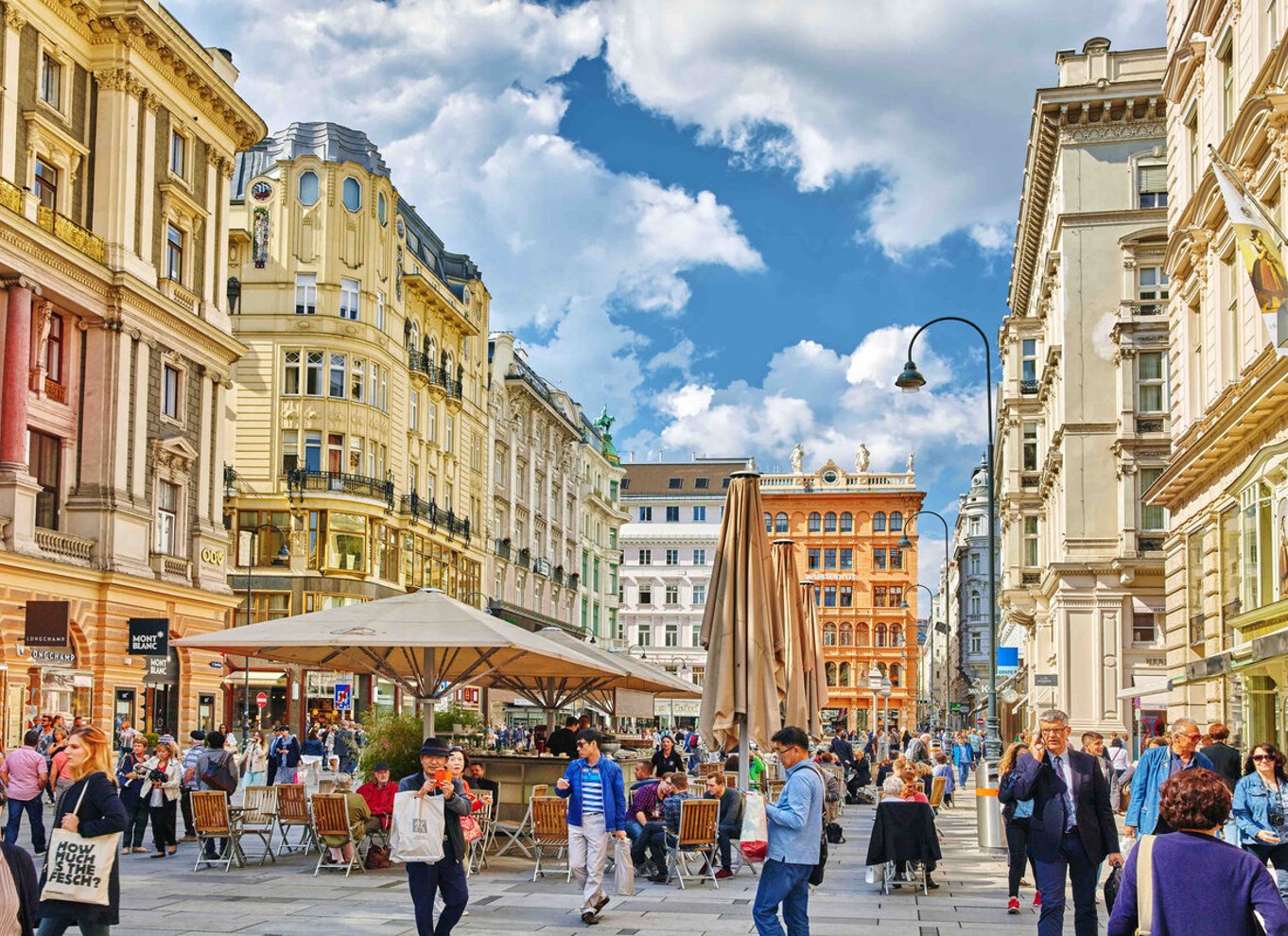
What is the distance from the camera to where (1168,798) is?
5.62m

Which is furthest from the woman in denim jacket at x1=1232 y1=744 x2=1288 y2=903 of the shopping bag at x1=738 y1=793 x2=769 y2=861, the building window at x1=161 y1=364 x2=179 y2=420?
the building window at x1=161 y1=364 x2=179 y2=420

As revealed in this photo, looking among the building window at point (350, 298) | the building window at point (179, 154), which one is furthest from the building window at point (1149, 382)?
the building window at point (350, 298)

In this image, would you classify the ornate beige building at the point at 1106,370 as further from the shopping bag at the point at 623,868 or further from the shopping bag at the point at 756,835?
the shopping bag at the point at 756,835

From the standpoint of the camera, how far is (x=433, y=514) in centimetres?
6112

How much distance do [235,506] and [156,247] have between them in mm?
16963

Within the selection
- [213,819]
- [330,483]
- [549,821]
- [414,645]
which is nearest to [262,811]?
[213,819]

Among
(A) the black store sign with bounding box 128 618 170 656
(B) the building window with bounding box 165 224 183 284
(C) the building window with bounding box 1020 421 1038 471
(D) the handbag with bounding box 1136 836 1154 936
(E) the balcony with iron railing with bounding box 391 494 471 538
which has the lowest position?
(D) the handbag with bounding box 1136 836 1154 936

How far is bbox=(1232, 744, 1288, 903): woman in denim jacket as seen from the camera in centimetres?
990

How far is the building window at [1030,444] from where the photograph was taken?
56500 millimetres

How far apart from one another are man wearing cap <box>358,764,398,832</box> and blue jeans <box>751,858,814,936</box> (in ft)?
23.9

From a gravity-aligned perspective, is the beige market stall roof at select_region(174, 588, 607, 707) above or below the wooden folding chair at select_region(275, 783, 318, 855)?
above

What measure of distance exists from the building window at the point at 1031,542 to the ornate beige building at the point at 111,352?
1149 inches

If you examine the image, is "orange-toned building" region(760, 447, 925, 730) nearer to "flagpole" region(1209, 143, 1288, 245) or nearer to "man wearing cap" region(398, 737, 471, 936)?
"flagpole" region(1209, 143, 1288, 245)

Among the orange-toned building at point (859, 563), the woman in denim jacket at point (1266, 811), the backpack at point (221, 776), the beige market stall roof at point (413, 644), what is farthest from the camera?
the orange-toned building at point (859, 563)
